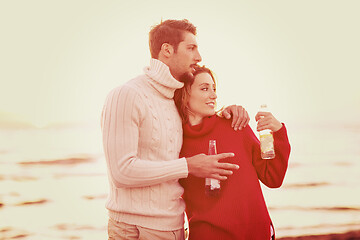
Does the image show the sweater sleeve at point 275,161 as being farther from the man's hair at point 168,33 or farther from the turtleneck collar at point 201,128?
the man's hair at point 168,33

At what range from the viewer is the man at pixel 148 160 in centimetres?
172

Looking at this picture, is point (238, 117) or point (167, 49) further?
point (167, 49)

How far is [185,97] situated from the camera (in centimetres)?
209

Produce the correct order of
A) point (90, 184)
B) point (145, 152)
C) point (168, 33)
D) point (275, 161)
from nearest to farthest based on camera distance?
point (145, 152) < point (275, 161) < point (168, 33) < point (90, 184)

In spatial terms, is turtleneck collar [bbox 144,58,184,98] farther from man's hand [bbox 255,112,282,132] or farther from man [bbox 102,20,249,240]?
man's hand [bbox 255,112,282,132]

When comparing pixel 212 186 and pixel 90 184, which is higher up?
pixel 212 186

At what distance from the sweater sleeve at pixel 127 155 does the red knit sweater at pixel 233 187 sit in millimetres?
257

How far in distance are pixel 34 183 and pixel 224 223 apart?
15.6 feet

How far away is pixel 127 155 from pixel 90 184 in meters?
4.59

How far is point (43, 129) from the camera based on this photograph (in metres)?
7.19

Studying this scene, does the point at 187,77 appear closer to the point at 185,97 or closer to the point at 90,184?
the point at 185,97

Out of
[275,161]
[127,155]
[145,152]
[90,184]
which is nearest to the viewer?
[127,155]

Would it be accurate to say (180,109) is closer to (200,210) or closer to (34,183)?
(200,210)

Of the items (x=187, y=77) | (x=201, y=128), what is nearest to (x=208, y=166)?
(x=201, y=128)
